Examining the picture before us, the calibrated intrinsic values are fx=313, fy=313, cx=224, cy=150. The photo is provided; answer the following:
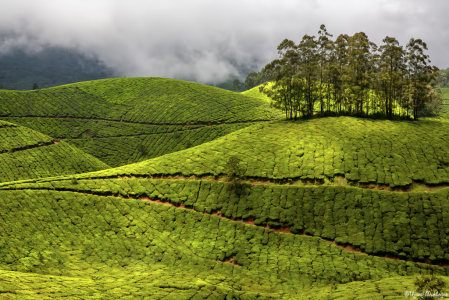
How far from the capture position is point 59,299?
98.2 feet

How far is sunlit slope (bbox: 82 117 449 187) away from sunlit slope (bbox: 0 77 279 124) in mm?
40003

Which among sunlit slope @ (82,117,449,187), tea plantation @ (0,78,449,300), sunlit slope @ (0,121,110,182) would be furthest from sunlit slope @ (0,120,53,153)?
sunlit slope @ (82,117,449,187)

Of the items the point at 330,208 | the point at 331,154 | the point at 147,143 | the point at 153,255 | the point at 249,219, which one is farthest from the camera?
the point at 147,143

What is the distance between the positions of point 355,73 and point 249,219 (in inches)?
1803

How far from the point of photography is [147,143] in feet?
336

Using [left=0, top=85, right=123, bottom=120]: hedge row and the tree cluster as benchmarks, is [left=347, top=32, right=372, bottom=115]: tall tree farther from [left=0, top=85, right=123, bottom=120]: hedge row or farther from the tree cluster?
[left=0, top=85, right=123, bottom=120]: hedge row

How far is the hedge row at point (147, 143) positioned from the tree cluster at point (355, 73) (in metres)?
28.5

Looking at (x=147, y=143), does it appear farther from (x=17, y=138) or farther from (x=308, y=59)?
(x=308, y=59)

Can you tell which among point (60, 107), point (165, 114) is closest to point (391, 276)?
point (165, 114)

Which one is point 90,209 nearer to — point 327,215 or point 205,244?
point 205,244

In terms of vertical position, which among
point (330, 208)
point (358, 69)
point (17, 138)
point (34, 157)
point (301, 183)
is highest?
point (358, 69)

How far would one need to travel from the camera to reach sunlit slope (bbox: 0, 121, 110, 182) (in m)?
72.6

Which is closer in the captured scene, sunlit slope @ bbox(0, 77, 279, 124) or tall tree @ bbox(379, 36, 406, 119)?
tall tree @ bbox(379, 36, 406, 119)

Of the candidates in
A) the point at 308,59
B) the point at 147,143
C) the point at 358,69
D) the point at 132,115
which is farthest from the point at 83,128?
the point at 358,69
